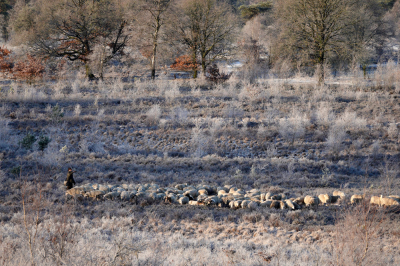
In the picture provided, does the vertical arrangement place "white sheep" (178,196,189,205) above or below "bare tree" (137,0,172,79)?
below

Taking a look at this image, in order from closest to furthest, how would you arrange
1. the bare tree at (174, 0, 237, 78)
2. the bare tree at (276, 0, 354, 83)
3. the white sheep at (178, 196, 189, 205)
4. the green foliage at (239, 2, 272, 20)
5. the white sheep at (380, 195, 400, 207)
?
the white sheep at (380, 195, 400, 207) < the white sheep at (178, 196, 189, 205) < the bare tree at (276, 0, 354, 83) < the bare tree at (174, 0, 237, 78) < the green foliage at (239, 2, 272, 20)

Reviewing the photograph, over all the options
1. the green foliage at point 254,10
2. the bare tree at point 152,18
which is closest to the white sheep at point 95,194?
the bare tree at point 152,18

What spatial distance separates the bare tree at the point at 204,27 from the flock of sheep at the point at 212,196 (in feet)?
55.8

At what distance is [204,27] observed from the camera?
2275 centimetres

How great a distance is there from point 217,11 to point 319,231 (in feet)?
65.6

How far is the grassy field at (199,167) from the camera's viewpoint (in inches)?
174

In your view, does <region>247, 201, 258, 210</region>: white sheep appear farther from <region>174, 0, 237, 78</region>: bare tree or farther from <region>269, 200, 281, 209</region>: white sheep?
<region>174, 0, 237, 78</region>: bare tree

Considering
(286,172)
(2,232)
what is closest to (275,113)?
(286,172)

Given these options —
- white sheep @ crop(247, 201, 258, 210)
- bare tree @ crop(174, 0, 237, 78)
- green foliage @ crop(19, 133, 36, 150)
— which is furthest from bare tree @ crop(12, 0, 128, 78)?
white sheep @ crop(247, 201, 258, 210)

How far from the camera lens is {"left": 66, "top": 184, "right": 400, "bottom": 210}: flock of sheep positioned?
21.4 ft

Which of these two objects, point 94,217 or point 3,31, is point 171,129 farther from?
point 3,31

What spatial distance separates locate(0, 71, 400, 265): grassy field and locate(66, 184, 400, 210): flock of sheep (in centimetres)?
23

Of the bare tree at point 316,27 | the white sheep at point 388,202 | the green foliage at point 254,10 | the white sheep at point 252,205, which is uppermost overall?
the green foliage at point 254,10

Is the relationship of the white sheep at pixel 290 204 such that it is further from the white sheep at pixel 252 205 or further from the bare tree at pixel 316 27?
the bare tree at pixel 316 27
